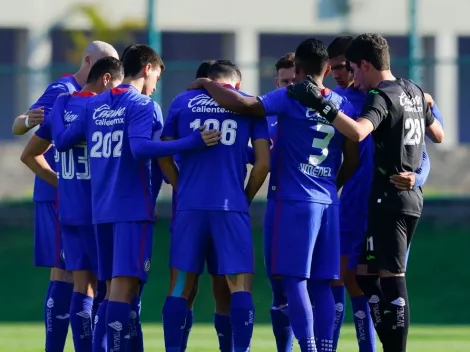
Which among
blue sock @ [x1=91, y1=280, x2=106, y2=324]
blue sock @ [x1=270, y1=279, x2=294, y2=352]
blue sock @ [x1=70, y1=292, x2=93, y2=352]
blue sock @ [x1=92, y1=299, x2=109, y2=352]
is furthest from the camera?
blue sock @ [x1=91, y1=280, x2=106, y2=324]

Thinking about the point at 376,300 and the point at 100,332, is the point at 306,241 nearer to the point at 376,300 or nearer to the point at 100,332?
the point at 376,300

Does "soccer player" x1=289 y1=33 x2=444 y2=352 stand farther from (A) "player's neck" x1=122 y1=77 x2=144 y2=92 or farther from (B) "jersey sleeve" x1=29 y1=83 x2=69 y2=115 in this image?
(B) "jersey sleeve" x1=29 y1=83 x2=69 y2=115

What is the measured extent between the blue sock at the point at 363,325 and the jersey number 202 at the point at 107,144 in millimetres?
2274

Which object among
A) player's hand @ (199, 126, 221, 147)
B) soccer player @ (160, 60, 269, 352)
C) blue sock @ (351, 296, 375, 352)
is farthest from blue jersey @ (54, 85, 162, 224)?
blue sock @ (351, 296, 375, 352)

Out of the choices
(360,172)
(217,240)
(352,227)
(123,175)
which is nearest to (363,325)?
(352,227)

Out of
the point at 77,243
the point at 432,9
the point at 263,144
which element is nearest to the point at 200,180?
the point at 263,144

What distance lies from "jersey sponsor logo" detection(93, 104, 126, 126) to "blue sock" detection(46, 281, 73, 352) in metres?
1.50

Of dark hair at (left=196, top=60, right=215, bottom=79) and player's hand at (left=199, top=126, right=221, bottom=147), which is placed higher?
dark hair at (left=196, top=60, right=215, bottom=79)

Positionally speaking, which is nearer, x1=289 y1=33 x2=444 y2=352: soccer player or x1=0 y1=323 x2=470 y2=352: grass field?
x1=289 y1=33 x2=444 y2=352: soccer player

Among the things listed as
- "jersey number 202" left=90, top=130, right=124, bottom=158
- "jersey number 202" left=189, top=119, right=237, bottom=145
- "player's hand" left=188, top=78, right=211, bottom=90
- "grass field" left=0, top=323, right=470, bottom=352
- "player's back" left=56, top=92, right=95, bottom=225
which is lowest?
"grass field" left=0, top=323, right=470, bottom=352

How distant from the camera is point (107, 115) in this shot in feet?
29.0

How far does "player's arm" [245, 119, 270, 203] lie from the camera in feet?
Answer: 28.7

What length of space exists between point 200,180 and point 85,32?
21.6 meters

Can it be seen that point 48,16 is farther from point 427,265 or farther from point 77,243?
point 77,243
